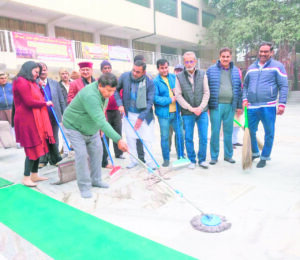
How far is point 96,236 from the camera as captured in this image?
7.02 ft

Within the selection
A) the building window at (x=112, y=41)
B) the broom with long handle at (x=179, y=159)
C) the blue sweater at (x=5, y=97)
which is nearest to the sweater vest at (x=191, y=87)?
the broom with long handle at (x=179, y=159)

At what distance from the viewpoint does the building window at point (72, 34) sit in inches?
504

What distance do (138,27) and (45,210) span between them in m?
14.0

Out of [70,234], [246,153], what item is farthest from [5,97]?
[246,153]

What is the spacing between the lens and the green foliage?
14469 millimetres

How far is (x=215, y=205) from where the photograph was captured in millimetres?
2576

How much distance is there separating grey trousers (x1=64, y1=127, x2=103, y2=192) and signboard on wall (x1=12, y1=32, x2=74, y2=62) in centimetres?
847

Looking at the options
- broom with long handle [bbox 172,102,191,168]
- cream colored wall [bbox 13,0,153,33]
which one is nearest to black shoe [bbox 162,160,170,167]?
broom with long handle [bbox 172,102,191,168]

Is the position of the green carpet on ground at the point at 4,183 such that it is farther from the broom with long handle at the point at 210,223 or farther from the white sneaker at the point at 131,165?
the broom with long handle at the point at 210,223

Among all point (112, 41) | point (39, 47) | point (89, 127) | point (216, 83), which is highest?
point (112, 41)

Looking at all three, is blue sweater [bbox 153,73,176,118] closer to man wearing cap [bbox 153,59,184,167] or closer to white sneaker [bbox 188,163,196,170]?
man wearing cap [bbox 153,59,184,167]

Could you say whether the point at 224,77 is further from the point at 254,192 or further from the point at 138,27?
the point at 138,27

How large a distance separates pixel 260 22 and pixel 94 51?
9.65m

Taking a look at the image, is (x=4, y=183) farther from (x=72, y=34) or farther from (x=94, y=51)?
(x=72, y=34)
